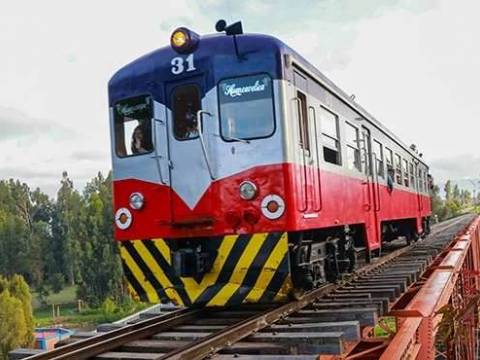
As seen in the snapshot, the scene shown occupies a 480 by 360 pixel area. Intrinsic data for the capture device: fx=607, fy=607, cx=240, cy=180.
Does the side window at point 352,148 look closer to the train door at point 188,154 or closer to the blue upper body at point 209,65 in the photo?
the blue upper body at point 209,65

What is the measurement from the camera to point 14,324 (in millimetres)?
56625

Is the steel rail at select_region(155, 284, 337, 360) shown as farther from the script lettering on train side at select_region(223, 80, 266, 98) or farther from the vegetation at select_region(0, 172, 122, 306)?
the vegetation at select_region(0, 172, 122, 306)

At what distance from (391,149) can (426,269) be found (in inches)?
148

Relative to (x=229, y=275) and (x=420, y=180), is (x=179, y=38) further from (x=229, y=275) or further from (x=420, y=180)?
(x=420, y=180)

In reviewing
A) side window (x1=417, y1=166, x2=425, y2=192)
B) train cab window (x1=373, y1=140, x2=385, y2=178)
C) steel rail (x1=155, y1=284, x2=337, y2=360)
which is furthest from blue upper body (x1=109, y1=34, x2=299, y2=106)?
side window (x1=417, y1=166, x2=425, y2=192)

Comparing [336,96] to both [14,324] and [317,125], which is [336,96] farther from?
[14,324]

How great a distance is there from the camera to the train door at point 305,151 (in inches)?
253

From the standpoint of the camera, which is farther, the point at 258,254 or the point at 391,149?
the point at 391,149

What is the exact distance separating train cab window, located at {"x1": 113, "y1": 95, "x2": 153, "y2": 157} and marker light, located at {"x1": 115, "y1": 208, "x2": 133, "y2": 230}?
67cm

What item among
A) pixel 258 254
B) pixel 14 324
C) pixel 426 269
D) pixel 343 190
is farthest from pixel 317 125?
pixel 14 324

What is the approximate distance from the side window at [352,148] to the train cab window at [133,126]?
10.0 ft

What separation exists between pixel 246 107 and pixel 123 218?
1902 millimetres

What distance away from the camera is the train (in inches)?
244

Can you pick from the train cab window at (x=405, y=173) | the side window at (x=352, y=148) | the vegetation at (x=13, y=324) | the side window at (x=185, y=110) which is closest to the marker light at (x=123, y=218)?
the side window at (x=185, y=110)
